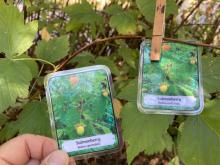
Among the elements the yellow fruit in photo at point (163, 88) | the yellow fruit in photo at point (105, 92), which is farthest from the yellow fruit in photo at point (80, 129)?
the yellow fruit in photo at point (163, 88)

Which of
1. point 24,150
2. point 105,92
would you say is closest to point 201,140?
point 105,92

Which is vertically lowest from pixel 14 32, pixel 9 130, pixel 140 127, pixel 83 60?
pixel 9 130

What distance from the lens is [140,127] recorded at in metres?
1.13

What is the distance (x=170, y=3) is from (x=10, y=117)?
0.77m

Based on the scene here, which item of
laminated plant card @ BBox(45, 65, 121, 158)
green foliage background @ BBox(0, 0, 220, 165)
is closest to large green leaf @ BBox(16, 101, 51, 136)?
green foliage background @ BBox(0, 0, 220, 165)

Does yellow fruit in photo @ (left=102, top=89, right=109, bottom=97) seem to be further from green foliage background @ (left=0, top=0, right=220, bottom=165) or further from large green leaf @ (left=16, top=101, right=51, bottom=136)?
large green leaf @ (left=16, top=101, right=51, bottom=136)

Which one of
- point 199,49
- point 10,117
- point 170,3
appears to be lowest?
point 10,117

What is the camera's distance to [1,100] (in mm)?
1155

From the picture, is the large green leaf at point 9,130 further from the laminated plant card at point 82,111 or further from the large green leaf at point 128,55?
the large green leaf at point 128,55

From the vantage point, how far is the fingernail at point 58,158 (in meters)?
1.03

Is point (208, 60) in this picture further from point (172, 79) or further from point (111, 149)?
point (111, 149)

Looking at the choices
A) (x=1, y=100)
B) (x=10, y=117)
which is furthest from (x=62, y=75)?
(x=10, y=117)

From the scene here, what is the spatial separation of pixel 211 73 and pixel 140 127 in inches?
10.1

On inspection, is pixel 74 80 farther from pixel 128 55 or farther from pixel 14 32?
pixel 128 55
